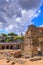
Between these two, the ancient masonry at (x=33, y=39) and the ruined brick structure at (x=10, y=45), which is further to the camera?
the ruined brick structure at (x=10, y=45)

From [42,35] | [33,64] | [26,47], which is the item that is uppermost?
[42,35]

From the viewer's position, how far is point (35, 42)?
97.1 feet

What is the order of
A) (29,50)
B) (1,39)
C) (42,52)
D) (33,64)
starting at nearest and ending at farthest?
(33,64), (42,52), (29,50), (1,39)

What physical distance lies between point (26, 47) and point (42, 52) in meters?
3.94

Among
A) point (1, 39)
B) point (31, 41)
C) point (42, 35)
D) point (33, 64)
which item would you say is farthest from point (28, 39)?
point (1, 39)

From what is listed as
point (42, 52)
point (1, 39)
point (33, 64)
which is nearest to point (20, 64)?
point (33, 64)

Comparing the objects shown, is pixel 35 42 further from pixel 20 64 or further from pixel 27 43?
pixel 20 64

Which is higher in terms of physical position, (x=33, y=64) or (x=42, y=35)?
(x=42, y=35)

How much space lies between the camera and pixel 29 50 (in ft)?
98.5

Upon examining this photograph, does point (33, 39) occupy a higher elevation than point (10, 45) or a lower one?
higher

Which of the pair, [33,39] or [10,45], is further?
[10,45]

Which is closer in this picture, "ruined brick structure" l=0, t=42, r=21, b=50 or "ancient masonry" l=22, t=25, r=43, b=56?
"ancient masonry" l=22, t=25, r=43, b=56

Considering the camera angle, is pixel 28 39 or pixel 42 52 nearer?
pixel 42 52

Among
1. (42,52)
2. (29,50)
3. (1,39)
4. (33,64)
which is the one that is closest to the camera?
(33,64)
